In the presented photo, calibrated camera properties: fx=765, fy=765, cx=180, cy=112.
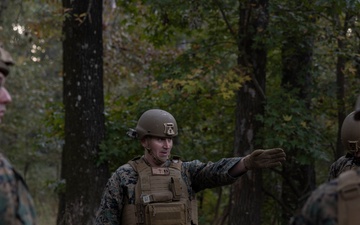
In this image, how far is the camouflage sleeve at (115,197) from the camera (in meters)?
6.39

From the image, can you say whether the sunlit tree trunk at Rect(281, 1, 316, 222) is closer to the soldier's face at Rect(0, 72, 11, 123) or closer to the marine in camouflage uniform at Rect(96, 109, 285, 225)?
the marine in camouflage uniform at Rect(96, 109, 285, 225)

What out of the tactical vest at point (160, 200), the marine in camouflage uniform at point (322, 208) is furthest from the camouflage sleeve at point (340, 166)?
the marine in camouflage uniform at point (322, 208)

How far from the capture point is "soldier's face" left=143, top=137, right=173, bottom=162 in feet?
21.6

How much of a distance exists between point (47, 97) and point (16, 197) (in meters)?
20.1

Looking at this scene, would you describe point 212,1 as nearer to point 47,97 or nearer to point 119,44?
point 119,44

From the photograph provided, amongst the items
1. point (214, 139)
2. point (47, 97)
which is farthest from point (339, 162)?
point (47, 97)

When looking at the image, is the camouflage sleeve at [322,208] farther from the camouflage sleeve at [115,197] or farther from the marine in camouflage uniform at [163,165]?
the camouflage sleeve at [115,197]

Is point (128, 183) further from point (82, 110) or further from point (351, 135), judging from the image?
point (82, 110)

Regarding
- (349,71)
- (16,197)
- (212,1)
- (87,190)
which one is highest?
(212,1)

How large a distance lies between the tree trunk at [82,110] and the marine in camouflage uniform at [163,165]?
3.89 meters

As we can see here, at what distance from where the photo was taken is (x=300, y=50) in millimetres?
12047

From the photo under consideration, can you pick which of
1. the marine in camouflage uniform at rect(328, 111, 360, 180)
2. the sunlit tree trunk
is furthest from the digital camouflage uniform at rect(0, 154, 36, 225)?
the sunlit tree trunk

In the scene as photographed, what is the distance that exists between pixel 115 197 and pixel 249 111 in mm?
5264

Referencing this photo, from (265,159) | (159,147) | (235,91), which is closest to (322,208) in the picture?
(265,159)
